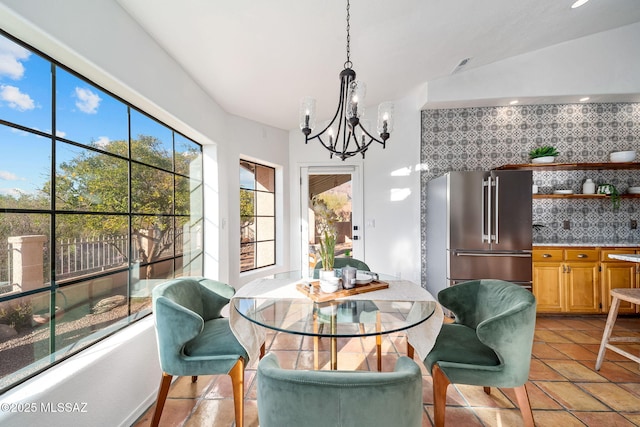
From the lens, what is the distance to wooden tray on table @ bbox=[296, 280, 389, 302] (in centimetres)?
158

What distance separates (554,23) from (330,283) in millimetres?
3646

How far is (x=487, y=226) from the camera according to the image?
297 cm

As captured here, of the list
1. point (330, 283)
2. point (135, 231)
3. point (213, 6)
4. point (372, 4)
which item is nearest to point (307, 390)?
point (330, 283)

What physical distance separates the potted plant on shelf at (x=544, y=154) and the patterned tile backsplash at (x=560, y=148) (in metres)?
0.20

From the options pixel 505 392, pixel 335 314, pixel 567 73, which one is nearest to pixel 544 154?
pixel 567 73

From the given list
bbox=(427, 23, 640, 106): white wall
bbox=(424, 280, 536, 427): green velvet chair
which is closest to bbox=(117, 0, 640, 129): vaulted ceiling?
bbox=(427, 23, 640, 106): white wall

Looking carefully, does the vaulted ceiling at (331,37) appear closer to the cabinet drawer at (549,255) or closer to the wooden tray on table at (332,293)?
the wooden tray on table at (332,293)

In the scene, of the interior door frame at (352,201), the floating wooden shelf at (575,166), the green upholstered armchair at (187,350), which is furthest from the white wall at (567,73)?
the green upholstered armchair at (187,350)

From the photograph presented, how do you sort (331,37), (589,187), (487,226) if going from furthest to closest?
(589,187) < (487,226) < (331,37)

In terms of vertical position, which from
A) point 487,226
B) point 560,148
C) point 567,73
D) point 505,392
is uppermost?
point 567,73

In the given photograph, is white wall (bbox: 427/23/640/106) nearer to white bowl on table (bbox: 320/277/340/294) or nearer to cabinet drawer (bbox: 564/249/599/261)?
cabinet drawer (bbox: 564/249/599/261)

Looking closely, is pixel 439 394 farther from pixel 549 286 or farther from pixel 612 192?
pixel 612 192

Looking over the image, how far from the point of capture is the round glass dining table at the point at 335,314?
1254mm

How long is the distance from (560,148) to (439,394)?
12.9ft
